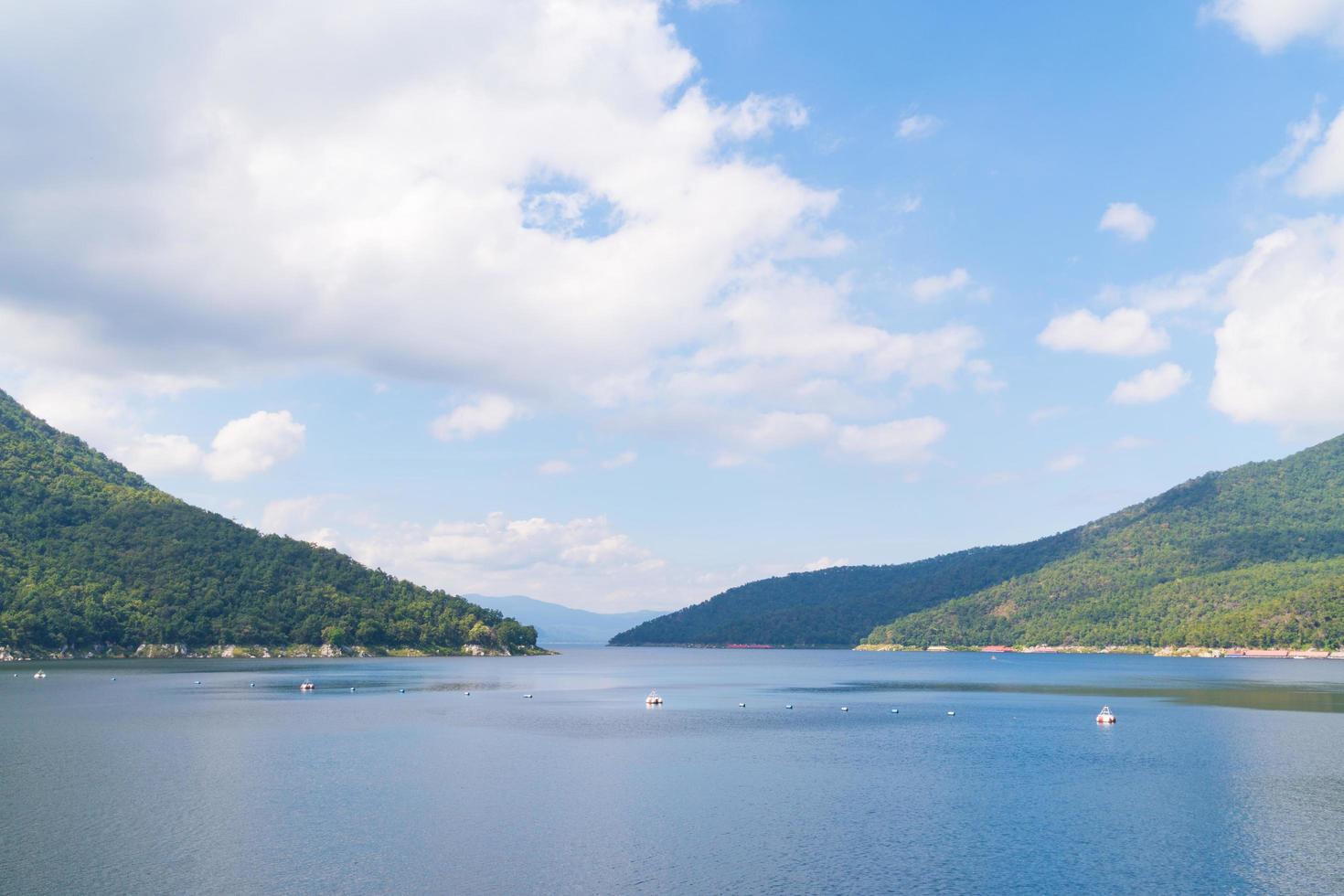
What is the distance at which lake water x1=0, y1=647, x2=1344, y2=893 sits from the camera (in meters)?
45.9

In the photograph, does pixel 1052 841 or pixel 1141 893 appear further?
pixel 1052 841

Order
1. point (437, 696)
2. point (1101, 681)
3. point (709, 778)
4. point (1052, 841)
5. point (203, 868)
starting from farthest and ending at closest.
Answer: point (1101, 681) → point (437, 696) → point (709, 778) → point (1052, 841) → point (203, 868)

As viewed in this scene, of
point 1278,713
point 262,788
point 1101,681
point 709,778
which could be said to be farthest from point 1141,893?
point 1101,681

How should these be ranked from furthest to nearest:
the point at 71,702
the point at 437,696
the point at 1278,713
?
the point at 437,696 < the point at 71,702 < the point at 1278,713

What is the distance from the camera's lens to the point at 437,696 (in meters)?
149

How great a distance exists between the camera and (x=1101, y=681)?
199m

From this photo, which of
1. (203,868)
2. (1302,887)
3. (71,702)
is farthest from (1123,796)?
(71,702)

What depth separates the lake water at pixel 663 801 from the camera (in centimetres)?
4588

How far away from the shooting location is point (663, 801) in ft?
206

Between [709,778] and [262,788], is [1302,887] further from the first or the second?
[262,788]

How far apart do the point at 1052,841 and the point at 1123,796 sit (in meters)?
16.0

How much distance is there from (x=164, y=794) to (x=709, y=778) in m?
36.6

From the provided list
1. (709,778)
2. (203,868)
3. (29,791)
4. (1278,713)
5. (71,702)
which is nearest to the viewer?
(203,868)

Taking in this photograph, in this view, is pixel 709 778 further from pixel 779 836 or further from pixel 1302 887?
pixel 1302 887
